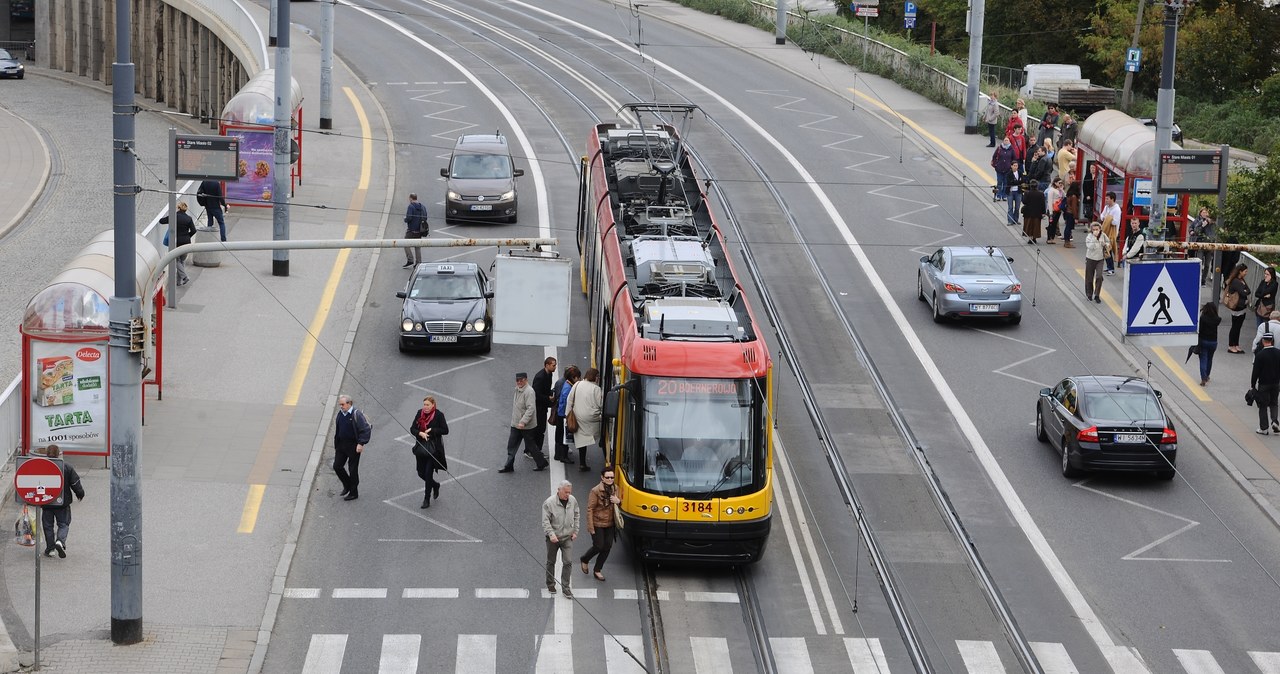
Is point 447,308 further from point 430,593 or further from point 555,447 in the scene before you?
point 430,593

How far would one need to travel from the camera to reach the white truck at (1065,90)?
5597 centimetres

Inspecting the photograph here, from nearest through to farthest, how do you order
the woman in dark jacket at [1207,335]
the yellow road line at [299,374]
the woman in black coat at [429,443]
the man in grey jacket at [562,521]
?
1. the man in grey jacket at [562,521]
2. the woman in black coat at [429,443]
3. the yellow road line at [299,374]
4. the woman in dark jacket at [1207,335]

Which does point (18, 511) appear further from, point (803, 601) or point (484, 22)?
point (484, 22)

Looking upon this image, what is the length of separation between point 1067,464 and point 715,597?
713 cm

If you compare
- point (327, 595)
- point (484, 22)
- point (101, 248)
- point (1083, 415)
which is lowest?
point (327, 595)

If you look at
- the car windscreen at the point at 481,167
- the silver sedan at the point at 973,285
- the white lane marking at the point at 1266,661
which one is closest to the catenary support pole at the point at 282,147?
the car windscreen at the point at 481,167

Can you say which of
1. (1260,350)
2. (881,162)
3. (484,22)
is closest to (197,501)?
(1260,350)

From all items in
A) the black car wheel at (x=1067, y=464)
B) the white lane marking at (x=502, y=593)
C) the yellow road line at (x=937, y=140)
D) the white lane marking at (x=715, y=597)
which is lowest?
the white lane marking at (x=502, y=593)

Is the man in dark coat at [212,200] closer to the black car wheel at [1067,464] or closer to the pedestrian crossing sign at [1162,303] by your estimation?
the black car wheel at [1067,464]

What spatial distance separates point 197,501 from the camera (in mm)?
23719

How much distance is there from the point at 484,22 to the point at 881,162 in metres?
26.8

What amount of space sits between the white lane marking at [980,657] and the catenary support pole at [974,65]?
3004 centimetres

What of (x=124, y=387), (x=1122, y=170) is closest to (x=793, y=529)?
(x=124, y=387)

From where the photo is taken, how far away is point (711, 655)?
766 inches
